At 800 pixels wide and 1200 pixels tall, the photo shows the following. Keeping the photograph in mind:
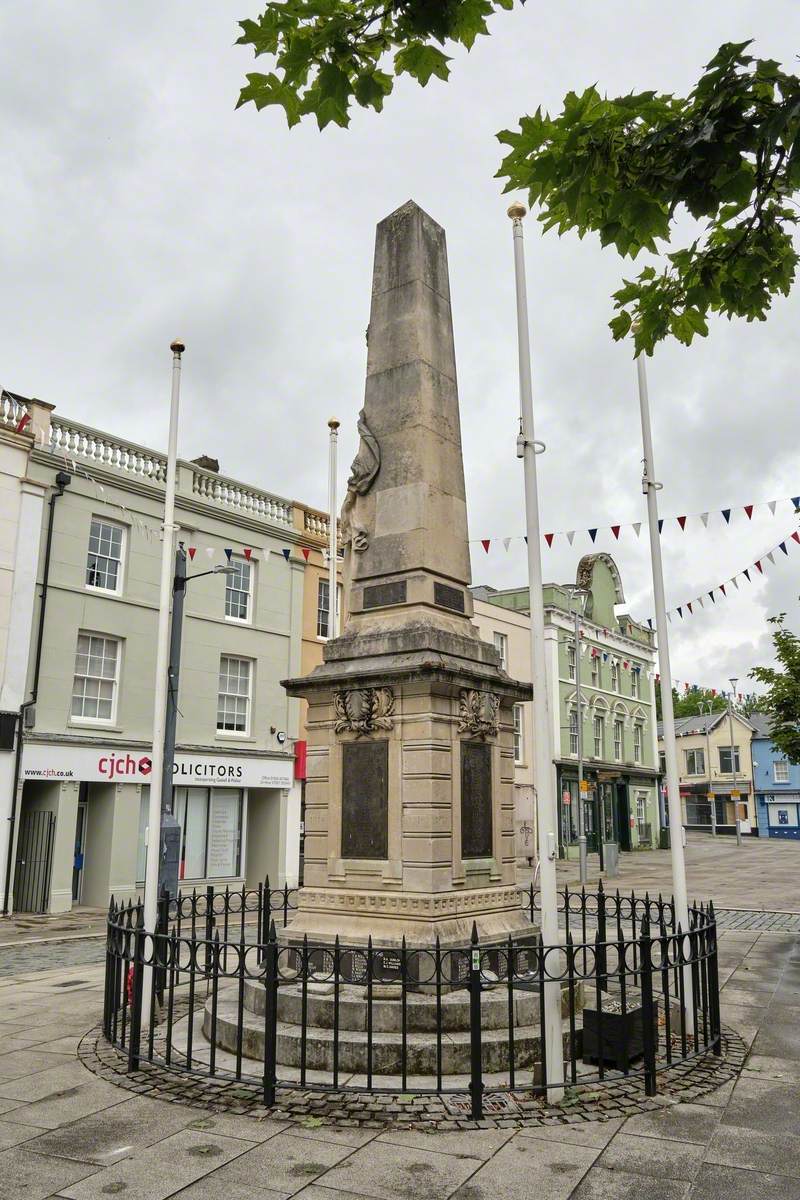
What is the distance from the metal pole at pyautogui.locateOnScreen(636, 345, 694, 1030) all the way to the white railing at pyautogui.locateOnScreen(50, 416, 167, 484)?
596 inches

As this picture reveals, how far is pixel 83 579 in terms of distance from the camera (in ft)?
73.6

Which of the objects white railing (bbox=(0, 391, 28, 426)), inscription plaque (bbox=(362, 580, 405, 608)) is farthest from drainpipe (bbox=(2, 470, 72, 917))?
inscription plaque (bbox=(362, 580, 405, 608))

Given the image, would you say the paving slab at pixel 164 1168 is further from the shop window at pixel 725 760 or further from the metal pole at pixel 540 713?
the shop window at pixel 725 760

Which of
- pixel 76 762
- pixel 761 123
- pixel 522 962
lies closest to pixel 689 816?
pixel 76 762

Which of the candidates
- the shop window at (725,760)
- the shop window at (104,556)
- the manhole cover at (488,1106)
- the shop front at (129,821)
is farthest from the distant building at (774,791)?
the manhole cover at (488,1106)

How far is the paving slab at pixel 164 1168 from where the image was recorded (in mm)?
5203

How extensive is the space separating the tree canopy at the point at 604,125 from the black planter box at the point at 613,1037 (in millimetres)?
5668

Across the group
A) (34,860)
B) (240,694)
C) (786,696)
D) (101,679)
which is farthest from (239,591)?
(786,696)

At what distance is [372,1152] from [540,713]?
355 centimetres

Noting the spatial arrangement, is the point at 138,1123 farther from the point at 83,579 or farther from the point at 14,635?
the point at 83,579

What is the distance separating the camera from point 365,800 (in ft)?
30.7

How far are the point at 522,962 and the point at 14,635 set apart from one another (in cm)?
1527

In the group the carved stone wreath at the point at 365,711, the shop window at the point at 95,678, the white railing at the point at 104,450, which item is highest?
the white railing at the point at 104,450

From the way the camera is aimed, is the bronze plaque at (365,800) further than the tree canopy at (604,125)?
Yes
